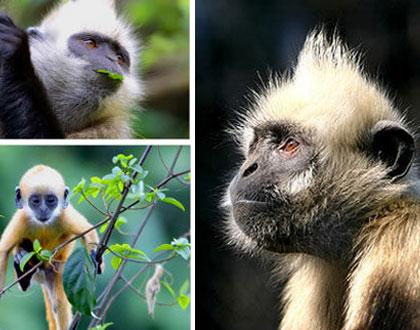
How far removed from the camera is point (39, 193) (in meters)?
2.47

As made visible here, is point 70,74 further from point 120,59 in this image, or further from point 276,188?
point 276,188

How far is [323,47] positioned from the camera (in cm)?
241

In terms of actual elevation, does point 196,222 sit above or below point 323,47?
below

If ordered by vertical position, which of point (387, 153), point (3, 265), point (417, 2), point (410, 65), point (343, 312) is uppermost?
point (417, 2)

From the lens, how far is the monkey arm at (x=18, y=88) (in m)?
A: 2.37

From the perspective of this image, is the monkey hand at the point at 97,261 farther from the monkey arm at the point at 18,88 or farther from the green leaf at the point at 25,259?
the monkey arm at the point at 18,88

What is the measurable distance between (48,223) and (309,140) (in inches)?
34.6

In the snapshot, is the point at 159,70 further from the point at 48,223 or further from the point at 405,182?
the point at 405,182

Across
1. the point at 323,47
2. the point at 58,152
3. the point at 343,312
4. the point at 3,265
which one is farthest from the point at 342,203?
the point at 3,265

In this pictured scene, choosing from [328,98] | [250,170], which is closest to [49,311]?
[250,170]

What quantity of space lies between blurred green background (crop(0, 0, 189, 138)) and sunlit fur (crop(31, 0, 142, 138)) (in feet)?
0.11

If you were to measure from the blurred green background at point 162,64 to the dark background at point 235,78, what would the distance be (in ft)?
0.16

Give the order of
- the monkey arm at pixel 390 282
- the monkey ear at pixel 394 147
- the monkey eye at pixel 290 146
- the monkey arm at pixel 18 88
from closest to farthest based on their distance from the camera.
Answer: the monkey arm at pixel 390 282 < the monkey ear at pixel 394 147 < the monkey eye at pixel 290 146 < the monkey arm at pixel 18 88

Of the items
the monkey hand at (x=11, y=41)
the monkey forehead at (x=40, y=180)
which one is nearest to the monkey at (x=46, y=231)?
the monkey forehead at (x=40, y=180)
